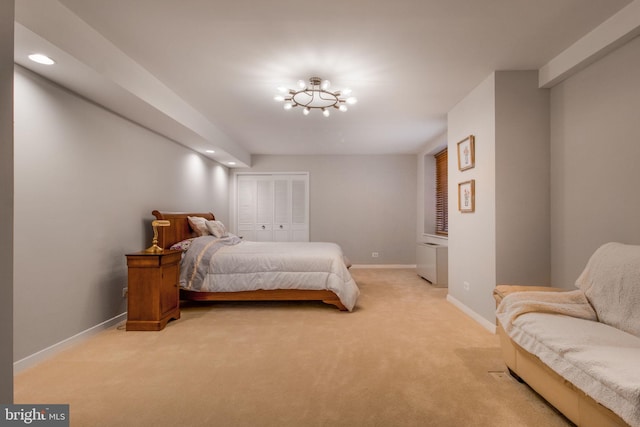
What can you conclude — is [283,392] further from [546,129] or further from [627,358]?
[546,129]

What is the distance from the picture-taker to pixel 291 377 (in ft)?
7.08

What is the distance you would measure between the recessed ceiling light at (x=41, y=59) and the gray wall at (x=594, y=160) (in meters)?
4.25

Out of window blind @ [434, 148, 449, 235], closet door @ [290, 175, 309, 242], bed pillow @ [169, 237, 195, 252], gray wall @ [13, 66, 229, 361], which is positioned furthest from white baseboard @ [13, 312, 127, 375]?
window blind @ [434, 148, 449, 235]

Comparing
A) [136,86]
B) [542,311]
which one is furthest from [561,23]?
[136,86]

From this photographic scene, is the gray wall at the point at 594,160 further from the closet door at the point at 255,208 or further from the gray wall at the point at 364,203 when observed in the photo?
the closet door at the point at 255,208

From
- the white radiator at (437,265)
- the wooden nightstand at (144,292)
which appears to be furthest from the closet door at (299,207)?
the wooden nightstand at (144,292)

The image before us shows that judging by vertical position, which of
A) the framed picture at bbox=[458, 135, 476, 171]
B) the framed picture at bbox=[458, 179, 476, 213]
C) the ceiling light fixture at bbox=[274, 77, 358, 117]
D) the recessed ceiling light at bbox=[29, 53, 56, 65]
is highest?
the ceiling light fixture at bbox=[274, 77, 358, 117]

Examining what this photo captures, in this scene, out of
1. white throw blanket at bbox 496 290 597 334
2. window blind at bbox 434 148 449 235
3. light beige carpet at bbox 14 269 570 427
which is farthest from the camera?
window blind at bbox 434 148 449 235

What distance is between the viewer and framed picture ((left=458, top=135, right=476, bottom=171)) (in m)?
3.41

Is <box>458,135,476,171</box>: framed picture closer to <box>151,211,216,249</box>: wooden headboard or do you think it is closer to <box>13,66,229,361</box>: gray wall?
<box>151,211,216,249</box>: wooden headboard

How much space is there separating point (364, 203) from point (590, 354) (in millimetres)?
5521

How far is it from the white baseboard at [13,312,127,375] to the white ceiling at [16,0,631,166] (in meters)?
2.23

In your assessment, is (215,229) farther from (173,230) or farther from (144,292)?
(144,292)
